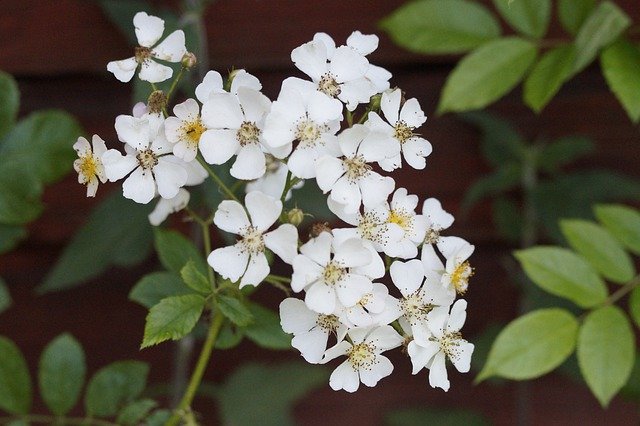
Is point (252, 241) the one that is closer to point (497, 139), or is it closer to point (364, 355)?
point (364, 355)

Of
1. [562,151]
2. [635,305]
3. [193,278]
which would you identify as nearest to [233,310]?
[193,278]

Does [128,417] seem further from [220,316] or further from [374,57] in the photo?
[374,57]

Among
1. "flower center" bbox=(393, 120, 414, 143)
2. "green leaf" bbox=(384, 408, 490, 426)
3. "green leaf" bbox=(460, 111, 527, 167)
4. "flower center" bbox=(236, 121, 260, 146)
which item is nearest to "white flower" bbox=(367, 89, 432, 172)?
"flower center" bbox=(393, 120, 414, 143)

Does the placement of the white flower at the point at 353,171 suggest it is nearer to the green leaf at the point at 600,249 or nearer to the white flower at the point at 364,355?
the white flower at the point at 364,355

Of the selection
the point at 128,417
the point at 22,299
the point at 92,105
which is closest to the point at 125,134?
the point at 128,417

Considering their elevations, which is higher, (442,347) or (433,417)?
(442,347)

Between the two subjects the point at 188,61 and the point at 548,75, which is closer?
the point at 188,61
